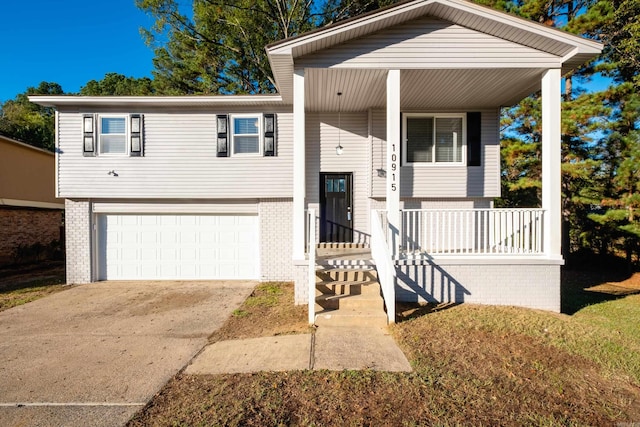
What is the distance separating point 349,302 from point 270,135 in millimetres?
5222

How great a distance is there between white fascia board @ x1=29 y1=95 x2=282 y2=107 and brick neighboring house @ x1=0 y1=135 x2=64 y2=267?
13.2 feet

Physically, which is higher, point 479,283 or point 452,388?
point 479,283

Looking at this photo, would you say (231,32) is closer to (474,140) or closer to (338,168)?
(338,168)

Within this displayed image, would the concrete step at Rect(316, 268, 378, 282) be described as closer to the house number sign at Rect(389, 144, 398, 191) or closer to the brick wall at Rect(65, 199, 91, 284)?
the house number sign at Rect(389, 144, 398, 191)

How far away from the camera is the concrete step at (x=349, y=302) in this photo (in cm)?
580

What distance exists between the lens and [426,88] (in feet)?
24.4

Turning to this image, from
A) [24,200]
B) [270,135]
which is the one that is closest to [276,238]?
[270,135]

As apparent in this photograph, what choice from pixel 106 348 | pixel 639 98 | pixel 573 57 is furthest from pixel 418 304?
pixel 639 98

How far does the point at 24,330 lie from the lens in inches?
222

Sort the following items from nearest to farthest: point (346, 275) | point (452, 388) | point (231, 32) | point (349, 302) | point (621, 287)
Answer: point (452, 388) < point (349, 302) < point (346, 275) < point (621, 287) < point (231, 32)

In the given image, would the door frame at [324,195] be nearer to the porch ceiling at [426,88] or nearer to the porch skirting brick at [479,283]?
the porch ceiling at [426,88]

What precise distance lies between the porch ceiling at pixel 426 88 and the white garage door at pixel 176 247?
4011mm

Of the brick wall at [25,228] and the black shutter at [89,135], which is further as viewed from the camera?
the brick wall at [25,228]

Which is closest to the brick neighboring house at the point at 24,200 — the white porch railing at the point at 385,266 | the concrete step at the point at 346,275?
the concrete step at the point at 346,275
